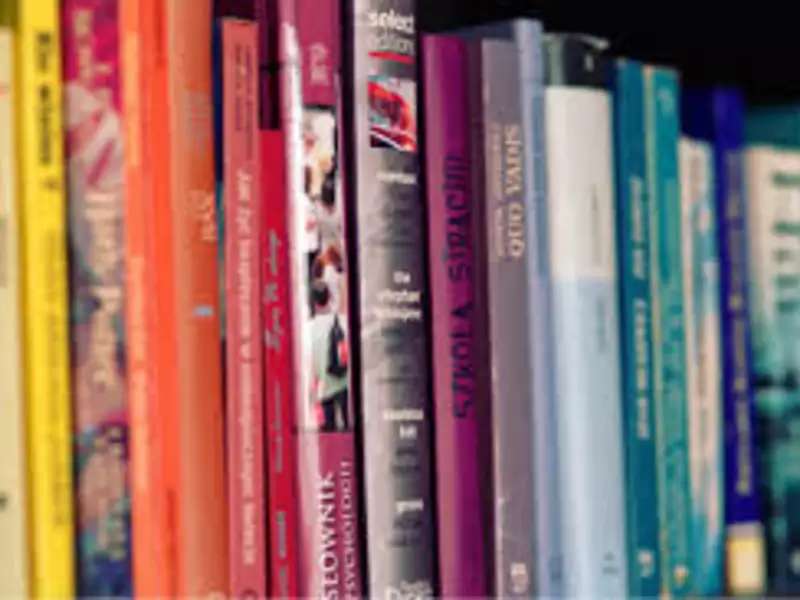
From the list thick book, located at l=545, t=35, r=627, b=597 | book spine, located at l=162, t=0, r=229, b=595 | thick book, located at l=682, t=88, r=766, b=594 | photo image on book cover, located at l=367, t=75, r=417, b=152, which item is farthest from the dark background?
book spine, located at l=162, t=0, r=229, b=595

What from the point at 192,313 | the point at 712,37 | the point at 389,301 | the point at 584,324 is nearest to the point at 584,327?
the point at 584,324

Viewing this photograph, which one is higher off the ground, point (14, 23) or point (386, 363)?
point (14, 23)

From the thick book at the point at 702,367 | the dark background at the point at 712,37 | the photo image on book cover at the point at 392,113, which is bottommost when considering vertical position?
the thick book at the point at 702,367

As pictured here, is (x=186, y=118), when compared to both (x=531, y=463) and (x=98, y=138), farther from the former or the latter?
(x=531, y=463)

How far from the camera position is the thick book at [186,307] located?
1.98 ft

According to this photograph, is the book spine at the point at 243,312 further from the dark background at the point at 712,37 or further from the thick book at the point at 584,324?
the dark background at the point at 712,37

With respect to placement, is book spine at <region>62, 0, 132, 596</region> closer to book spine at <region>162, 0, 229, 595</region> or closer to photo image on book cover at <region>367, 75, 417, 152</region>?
book spine at <region>162, 0, 229, 595</region>

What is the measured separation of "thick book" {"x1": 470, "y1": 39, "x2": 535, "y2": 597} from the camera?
704 mm

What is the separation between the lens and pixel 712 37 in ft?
3.30

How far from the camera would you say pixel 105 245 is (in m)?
0.60

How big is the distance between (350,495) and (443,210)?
6.6 inches

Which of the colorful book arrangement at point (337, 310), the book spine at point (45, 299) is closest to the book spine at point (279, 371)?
the colorful book arrangement at point (337, 310)

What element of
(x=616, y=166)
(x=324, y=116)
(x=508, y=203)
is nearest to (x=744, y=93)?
(x=616, y=166)

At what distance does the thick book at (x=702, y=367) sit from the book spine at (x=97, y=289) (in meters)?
0.41
